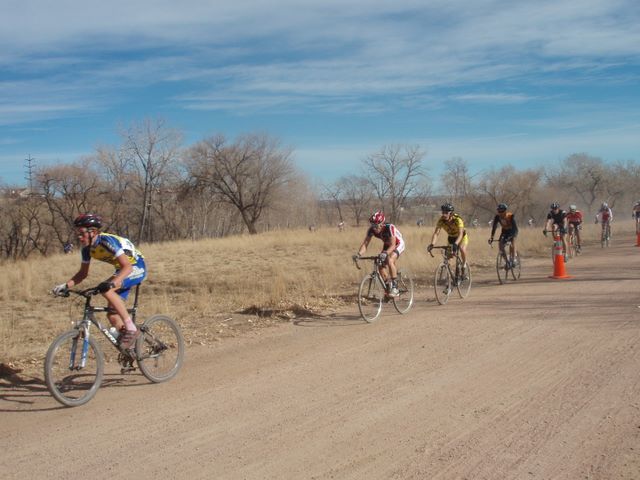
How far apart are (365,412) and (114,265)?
298cm

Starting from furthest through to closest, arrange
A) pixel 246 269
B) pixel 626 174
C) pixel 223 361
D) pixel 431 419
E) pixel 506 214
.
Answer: pixel 626 174 < pixel 246 269 < pixel 506 214 < pixel 223 361 < pixel 431 419

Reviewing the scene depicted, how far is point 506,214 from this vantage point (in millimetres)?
14617

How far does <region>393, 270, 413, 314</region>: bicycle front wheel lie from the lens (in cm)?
1059

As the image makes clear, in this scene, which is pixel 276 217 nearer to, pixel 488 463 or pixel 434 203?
pixel 434 203

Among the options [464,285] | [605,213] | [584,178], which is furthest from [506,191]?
[464,285]

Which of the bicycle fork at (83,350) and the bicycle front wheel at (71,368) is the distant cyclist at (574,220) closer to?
the bicycle front wheel at (71,368)

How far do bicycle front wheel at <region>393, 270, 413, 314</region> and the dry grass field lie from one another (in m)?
1.35

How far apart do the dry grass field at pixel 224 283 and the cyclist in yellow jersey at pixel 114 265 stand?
187 cm

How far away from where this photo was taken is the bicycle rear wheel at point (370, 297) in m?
9.81

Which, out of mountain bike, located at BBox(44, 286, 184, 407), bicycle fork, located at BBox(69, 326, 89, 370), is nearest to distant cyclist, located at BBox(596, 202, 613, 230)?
mountain bike, located at BBox(44, 286, 184, 407)

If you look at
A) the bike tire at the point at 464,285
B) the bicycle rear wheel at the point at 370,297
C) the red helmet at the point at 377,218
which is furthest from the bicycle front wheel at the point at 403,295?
the bike tire at the point at 464,285

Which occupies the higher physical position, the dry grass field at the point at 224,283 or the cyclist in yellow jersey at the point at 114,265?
the cyclist in yellow jersey at the point at 114,265

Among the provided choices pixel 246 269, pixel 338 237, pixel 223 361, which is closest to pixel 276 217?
pixel 338 237

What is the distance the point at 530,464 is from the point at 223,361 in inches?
167
